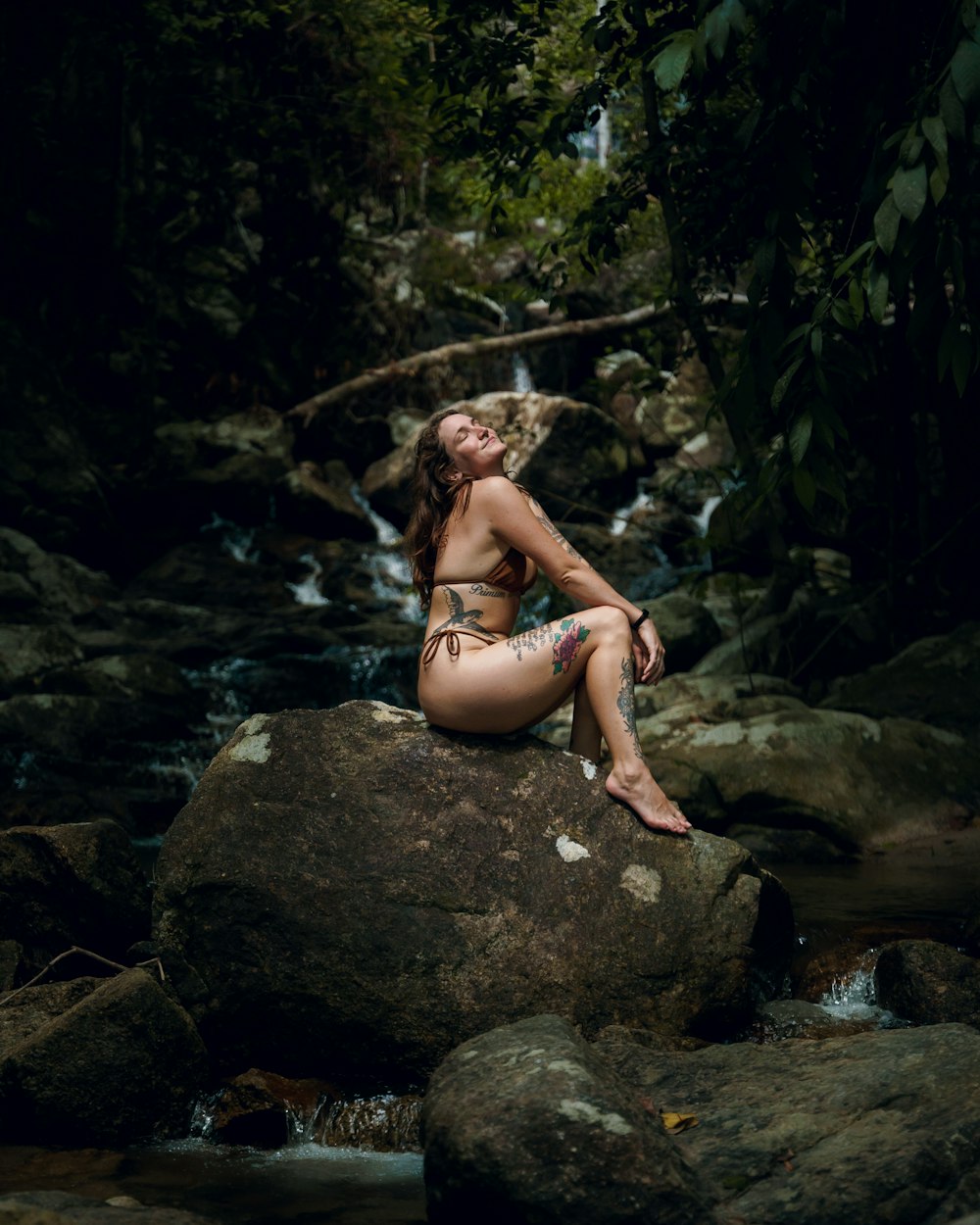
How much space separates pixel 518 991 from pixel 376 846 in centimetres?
70

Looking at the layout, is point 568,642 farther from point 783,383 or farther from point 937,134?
point 937,134

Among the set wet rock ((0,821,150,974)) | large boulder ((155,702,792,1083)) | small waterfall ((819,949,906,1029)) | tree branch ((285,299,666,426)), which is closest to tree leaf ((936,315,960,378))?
large boulder ((155,702,792,1083))

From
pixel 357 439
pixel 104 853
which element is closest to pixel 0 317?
pixel 357 439

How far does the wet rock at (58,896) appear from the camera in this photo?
213 inches

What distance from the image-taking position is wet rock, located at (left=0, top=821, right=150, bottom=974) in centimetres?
542

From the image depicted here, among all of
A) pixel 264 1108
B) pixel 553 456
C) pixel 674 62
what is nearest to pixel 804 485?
pixel 674 62

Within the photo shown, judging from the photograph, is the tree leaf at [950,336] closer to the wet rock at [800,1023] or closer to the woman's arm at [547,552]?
the woman's arm at [547,552]

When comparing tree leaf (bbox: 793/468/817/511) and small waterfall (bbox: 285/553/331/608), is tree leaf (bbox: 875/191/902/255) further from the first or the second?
small waterfall (bbox: 285/553/331/608)

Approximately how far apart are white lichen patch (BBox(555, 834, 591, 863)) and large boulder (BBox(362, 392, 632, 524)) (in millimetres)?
13483

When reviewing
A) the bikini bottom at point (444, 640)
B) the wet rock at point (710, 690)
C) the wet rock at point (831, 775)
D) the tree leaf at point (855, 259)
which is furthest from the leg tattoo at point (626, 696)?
the wet rock at point (710, 690)

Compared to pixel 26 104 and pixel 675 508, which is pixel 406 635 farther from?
pixel 26 104

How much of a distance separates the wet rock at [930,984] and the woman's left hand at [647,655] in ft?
4.63

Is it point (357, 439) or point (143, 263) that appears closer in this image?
point (143, 263)

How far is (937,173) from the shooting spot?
160 inches
